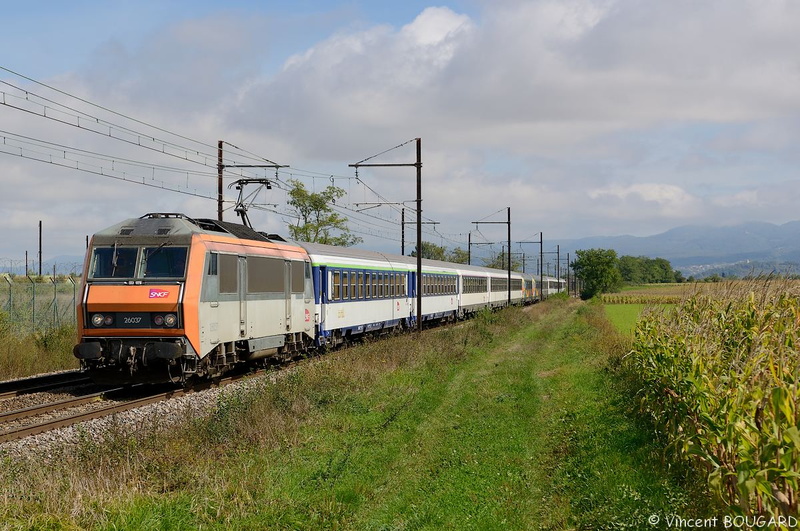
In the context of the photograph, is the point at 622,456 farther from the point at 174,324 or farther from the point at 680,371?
the point at 174,324

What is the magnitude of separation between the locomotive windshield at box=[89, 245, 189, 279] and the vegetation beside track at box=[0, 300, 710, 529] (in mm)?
3133

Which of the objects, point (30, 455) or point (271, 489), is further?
point (30, 455)

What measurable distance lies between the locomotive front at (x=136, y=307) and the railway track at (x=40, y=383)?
1.54 meters

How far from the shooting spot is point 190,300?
15859 mm

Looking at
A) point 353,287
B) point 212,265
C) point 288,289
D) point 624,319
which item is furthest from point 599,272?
point 212,265

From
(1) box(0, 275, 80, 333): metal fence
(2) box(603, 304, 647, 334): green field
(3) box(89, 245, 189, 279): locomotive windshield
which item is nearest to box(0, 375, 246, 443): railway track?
(3) box(89, 245, 189, 279): locomotive windshield

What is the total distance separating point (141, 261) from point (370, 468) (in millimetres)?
8182

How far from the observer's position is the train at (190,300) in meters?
15.8

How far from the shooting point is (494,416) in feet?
A: 46.2

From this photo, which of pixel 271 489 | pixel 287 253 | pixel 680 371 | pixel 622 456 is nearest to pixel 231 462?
pixel 271 489

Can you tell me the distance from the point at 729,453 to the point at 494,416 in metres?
6.92

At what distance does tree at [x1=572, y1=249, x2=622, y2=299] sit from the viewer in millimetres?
94562

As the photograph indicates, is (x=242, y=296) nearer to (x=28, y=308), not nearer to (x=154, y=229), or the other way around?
(x=154, y=229)

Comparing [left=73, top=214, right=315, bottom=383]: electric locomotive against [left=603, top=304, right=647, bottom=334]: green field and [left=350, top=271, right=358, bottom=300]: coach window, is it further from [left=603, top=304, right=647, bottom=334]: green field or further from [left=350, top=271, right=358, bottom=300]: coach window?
[left=603, top=304, right=647, bottom=334]: green field
